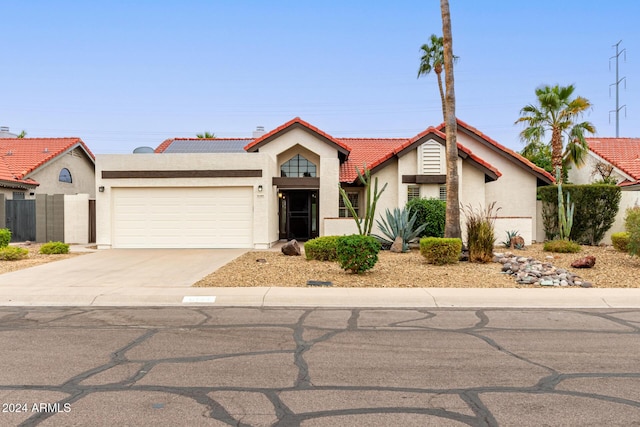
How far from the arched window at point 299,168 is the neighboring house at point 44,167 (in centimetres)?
1315

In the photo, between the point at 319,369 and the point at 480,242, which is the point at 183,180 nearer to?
the point at 480,242

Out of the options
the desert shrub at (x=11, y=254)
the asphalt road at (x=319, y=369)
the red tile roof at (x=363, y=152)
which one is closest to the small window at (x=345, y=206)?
the red tile roof at (x=363, y=152)

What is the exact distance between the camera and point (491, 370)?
5.48 m

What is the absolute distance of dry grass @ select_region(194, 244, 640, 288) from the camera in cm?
1139

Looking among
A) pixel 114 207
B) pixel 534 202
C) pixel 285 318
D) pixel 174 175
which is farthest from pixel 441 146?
pixel 285 318

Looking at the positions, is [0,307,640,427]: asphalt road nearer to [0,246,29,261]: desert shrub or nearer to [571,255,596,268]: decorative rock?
[571,255,596,268]: decorative rock

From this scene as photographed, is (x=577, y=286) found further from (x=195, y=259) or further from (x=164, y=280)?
(x=195, y=259)

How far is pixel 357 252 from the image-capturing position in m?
11.9

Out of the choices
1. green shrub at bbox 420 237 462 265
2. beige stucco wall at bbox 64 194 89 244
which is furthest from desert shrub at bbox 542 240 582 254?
beige stucco wall at bbox 64 194 89 244

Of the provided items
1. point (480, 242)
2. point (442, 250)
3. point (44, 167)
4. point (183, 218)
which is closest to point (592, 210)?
point (480, 242)

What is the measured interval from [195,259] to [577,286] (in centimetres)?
1060

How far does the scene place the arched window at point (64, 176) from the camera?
29.3m

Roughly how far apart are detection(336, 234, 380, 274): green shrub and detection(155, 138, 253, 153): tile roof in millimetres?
16245

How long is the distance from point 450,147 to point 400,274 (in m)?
5.43
